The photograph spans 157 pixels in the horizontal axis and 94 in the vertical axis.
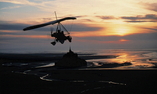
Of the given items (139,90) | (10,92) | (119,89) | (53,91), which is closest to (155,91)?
(139,90)

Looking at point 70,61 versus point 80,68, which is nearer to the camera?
point 80,68

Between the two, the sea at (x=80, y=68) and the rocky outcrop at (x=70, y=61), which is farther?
the rocky outcrop at (x=70, y=61)

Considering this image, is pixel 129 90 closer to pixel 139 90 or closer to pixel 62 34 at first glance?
pixel 139 90

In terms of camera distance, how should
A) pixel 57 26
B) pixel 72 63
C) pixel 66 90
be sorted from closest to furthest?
pixel 66 90, pixel 57 26, pixel 72 63

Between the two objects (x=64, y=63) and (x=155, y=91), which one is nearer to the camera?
(x=155, y=91)

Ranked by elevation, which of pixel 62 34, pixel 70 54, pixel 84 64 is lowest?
pixel 84 64

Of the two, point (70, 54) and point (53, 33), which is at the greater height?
point (53, 33)

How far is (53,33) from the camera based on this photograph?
3809cm

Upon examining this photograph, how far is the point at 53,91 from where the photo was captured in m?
19.2

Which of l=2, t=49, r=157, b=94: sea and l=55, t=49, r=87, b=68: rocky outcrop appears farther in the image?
l=55, t=49, r=87, b=68: rocky outcrop

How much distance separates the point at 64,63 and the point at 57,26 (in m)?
8.74

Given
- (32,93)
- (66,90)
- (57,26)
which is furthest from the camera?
(57,26)

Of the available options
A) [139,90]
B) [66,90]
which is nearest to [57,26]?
[66,90]

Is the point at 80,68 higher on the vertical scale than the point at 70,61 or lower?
lower
